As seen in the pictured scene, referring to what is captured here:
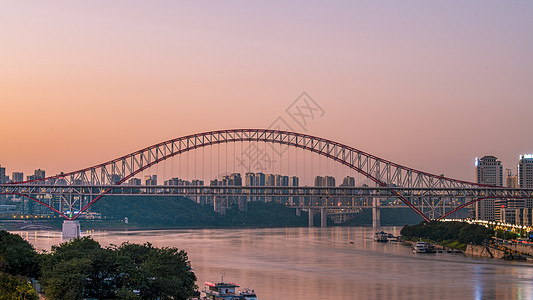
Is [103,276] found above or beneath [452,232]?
above

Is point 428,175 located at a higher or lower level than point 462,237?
higher

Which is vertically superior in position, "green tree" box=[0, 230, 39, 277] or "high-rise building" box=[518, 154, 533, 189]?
"high-rise building" box=[518, 154, 533, 189]

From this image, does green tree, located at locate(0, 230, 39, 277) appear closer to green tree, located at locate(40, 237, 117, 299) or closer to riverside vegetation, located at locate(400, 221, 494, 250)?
green tree, located at locate(40, 237, 117, 299)

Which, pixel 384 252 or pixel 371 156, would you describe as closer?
pixel 384 252

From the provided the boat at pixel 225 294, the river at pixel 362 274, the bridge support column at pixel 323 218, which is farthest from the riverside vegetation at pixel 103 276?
the bridge support column at pixel 323 218

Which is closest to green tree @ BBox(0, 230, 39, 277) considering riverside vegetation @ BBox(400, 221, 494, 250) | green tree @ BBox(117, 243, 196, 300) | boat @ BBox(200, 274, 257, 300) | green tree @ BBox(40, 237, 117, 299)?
green tree @ BBox(40, 237, 117, 299)

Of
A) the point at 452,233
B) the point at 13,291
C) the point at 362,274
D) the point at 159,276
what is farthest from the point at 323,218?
the point at 13,291

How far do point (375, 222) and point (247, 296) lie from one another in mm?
117504

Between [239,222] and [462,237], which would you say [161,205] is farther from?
[462,237]

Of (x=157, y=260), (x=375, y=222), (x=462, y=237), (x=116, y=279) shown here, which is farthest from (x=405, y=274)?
(x=375, y=222)

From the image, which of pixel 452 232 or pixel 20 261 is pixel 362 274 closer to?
pixel 20 261

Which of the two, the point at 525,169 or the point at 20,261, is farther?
the point at 525,169

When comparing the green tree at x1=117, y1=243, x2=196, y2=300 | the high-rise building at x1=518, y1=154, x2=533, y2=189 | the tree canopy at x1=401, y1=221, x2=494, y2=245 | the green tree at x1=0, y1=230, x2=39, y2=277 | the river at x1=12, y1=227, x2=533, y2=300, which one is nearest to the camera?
the green tree at x1=117, y1=243, x2=196, y2=300

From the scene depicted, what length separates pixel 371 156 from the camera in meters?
97.1
